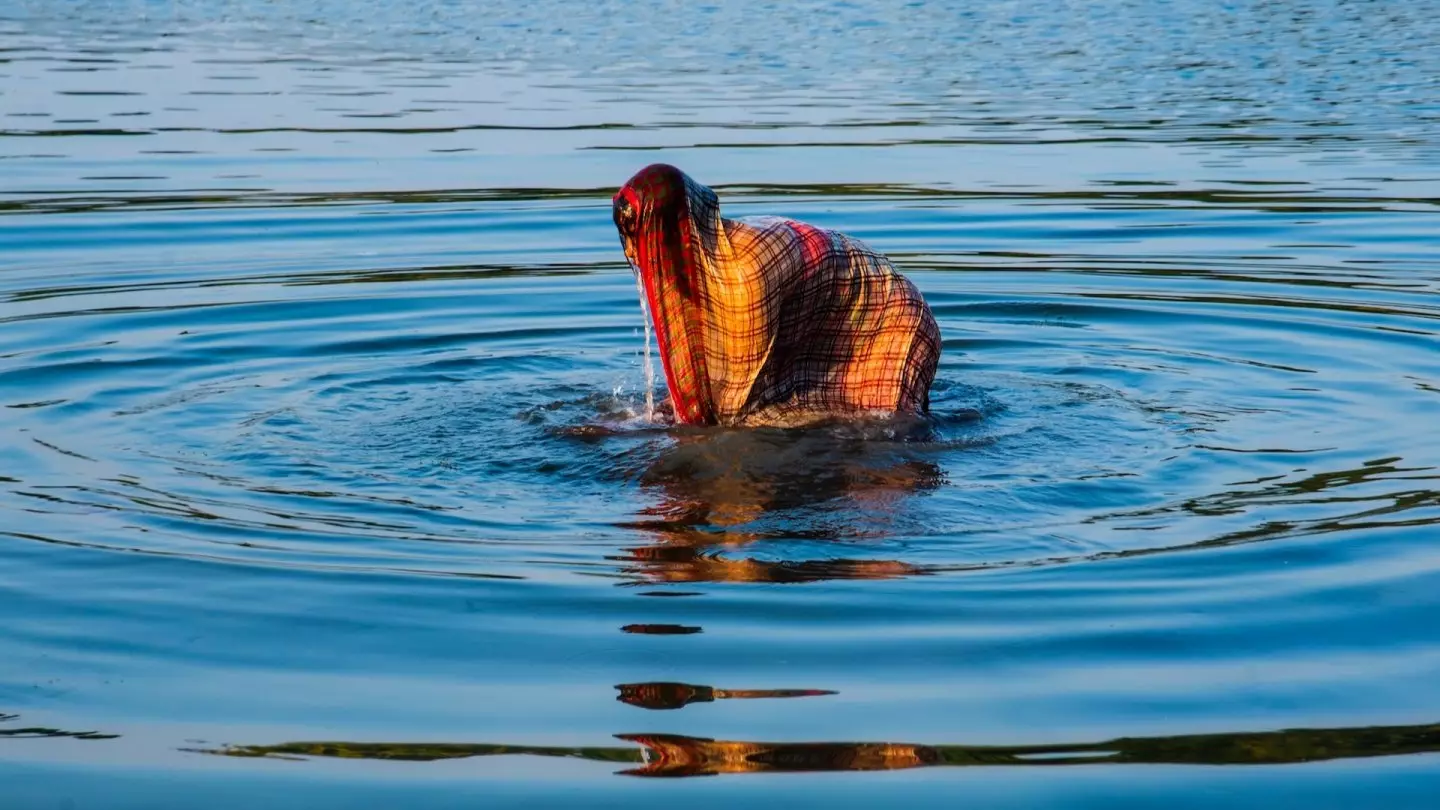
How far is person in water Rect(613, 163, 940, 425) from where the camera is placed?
6965mm

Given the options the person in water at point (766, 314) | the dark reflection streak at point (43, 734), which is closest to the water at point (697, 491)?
the dark reflection streak at point (43, 734)

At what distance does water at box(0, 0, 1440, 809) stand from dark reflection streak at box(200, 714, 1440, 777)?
0.05 feet

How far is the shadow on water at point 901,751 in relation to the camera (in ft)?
14.5

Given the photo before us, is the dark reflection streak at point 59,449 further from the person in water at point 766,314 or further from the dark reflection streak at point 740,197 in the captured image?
the dark reflection streak at point 740,197

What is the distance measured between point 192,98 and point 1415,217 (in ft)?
37.6

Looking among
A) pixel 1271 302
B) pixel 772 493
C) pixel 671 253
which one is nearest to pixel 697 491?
pixel 772 493

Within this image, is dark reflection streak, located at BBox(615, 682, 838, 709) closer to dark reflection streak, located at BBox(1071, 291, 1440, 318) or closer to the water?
the water

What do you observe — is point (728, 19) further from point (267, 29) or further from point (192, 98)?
point (192, 98)

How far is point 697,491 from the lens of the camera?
688 cm

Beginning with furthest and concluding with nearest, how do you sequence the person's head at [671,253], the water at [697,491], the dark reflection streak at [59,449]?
the dark reflection streak at [59,449] < the person's head at [671,253] < the water at [697,491]

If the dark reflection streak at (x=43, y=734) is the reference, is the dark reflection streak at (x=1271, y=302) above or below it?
above

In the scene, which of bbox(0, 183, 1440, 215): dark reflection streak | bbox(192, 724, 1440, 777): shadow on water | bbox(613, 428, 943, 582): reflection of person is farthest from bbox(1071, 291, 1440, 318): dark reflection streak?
bbox(192, 724, 1440, 777): shadow on water

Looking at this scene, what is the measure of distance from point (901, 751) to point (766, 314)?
2.93m

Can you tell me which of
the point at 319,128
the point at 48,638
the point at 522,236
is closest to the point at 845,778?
the point at 48,638
